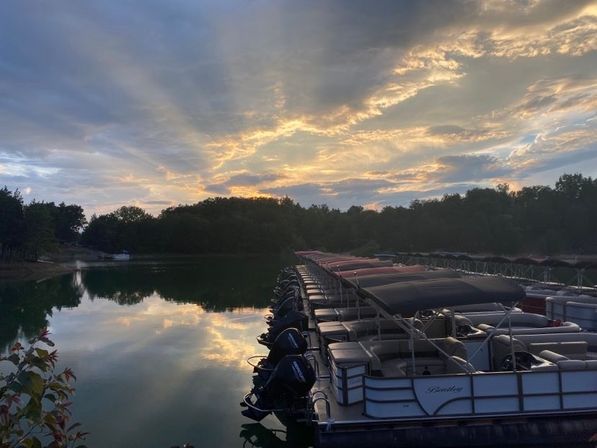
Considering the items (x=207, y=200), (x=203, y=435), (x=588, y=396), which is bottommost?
(x=203, y=435)

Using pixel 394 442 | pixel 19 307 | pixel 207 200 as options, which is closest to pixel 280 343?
pixel 394 442

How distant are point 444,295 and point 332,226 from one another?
10538cm

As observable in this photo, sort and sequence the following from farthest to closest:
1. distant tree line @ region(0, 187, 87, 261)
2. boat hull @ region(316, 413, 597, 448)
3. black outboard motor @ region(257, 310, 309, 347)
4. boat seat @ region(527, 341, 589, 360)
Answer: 1. distant tree line @ region(0, 187, 87, 261)
2. black outboard motor @ region(257, 310, 309, 347)
3. boat seat @ region(527, 341, 589, 360)
4. boat hull @ region(316, 413, 597, 448)

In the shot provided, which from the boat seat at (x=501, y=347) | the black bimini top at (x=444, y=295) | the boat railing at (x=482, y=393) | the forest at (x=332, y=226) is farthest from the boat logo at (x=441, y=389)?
the forest at (x=332, y=226)

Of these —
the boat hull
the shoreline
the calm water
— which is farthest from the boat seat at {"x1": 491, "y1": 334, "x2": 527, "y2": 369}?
the shoreline

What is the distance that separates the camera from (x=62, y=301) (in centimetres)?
3919

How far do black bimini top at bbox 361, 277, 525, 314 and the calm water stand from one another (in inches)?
155

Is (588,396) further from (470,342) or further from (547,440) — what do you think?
(470,342)

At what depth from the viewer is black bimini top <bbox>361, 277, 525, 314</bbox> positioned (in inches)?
364

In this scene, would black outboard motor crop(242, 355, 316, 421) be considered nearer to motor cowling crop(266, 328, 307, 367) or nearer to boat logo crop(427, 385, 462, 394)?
motor cowling crop(266, 328, 307, 367)

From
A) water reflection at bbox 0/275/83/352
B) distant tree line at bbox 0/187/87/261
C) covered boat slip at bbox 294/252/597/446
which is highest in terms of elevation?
distant tree line at bbox 0/187/87/261

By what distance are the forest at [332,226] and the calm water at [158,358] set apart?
148ft

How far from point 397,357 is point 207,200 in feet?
426

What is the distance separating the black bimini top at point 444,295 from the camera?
9.25 meters
